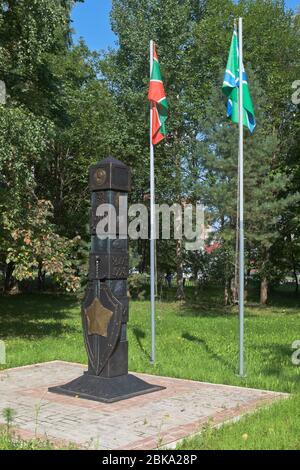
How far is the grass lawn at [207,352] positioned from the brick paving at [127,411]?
0.41m

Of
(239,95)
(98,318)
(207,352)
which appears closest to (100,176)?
(98,318)

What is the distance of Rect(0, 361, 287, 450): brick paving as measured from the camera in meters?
6.03

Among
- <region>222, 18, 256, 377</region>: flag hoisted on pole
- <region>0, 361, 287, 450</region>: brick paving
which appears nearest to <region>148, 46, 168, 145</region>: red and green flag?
<region>222, 18, 256, 377</region>: flag hoisted on pole

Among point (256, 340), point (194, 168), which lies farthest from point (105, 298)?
point (194, 168)

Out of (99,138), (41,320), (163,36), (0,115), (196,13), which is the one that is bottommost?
(41,320)

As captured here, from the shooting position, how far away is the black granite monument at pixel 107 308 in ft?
26.8

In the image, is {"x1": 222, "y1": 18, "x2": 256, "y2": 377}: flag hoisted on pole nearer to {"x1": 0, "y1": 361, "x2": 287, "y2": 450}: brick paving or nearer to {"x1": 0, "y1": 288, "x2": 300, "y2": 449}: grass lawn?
{"x1": 0, "y1": 288, "x2": 300, "y2": 449}: grass lawn

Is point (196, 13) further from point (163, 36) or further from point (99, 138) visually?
point (99, 138)

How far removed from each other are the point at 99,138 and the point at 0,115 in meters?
19.3

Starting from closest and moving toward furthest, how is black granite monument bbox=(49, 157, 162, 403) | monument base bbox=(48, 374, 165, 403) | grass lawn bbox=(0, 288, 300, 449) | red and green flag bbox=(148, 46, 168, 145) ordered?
grass lawn bbox=(0, 288, 300, 449)
monument base bbox=(48, 374, 165, 403)
black granite monument bbox=(49, 157, 162, 403)
red and green flag bbox=(148, 46, 168, 145)

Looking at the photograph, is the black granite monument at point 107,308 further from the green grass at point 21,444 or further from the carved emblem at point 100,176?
the green grass at point 21,444

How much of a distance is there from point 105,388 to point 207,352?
455cm

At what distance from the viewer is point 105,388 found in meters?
7.95

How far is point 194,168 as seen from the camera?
27641mm
